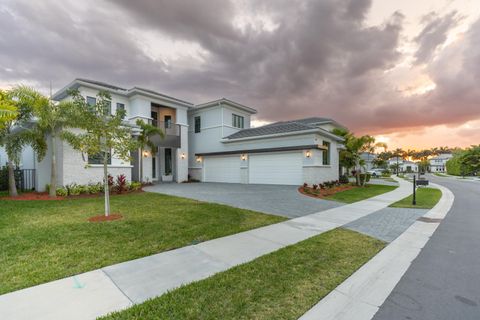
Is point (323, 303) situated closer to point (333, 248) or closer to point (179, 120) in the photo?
point (333, 248)

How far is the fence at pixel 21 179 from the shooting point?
1245cm

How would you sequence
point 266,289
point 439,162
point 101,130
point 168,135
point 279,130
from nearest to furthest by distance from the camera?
point 266,289 → point 101,130 → point 279,130 → point 168,135 → point 439,162

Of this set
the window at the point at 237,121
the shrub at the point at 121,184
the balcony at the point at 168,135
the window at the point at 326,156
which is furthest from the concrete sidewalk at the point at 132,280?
the window at the point at 237,121

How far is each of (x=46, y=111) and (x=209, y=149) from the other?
13708 mm

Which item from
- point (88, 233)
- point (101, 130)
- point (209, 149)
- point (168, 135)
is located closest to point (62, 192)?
point (101, 130)

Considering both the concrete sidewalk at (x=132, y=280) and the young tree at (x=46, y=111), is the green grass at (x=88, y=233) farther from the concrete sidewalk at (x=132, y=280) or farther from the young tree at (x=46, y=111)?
the young tree at (x=46, y=111)

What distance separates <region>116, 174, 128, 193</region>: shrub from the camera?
1224 centimetres

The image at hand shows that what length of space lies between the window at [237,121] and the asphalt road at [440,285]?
19.5m

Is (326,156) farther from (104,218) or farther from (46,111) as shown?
(46,111)

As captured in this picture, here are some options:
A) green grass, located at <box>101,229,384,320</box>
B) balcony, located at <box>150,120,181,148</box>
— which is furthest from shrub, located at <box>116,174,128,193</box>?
green grass, located at <box>101,229,384,320</box>

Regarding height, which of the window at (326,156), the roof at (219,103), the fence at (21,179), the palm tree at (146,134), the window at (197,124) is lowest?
the fence at (21,179)

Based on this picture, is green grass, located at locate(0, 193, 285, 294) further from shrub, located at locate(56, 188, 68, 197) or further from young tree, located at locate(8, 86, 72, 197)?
young tree, located at locate(8, 86, 72, 197)

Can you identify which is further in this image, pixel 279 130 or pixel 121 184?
pixel 279 130

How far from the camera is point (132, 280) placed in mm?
3119
